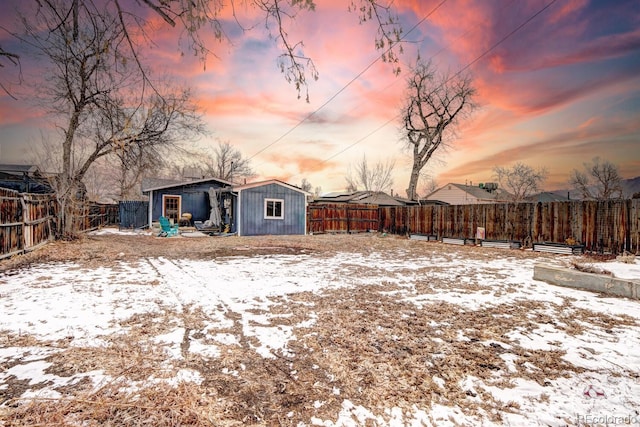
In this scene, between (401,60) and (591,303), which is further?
(591,303)

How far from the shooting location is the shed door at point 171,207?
1741 centimetres

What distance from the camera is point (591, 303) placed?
4.07 meters

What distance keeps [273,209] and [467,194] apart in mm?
26997

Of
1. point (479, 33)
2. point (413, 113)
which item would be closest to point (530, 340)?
point (479, 33)

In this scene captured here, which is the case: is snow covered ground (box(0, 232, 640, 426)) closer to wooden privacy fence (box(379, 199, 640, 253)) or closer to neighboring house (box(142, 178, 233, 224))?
wooden privacy fence (box(379, 199, 640, 253))

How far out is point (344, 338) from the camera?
9.33 feet

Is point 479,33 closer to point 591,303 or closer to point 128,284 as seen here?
point 591,303

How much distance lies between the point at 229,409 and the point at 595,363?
2.97 meters

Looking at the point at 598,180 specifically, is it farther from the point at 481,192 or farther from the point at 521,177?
the point at 481,192

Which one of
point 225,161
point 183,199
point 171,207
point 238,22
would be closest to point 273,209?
point 183,199

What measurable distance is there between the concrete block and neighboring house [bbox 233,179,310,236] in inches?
501

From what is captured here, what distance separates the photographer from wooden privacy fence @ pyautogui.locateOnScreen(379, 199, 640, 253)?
8633mm

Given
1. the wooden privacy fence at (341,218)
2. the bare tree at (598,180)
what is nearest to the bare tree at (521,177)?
the bare tree at (598,180)

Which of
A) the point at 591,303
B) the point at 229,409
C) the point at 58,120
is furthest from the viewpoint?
the point at 58,120
